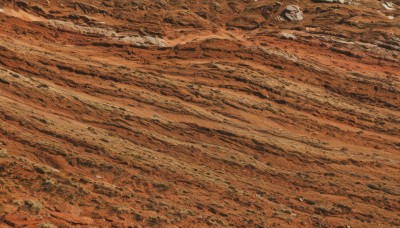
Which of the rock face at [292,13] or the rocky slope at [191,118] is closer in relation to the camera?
the rocky slope at [191,118]

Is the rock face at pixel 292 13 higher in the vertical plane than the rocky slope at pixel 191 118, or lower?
higher

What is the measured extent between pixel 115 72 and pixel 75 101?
4183 millimetres

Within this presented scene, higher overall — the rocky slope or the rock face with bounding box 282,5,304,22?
the rock face with bounding box 282,5,304,22

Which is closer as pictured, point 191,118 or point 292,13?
point 191,118

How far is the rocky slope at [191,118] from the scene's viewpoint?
17.1 m

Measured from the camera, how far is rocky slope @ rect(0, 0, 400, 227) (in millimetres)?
17062

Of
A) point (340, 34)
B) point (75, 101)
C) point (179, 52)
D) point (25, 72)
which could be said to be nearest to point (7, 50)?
point (25, 72)

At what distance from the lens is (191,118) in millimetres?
23875

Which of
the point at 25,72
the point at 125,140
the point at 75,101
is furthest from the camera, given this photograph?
the point at 25,72

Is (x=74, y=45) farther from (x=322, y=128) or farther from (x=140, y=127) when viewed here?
(x=322, y=128)

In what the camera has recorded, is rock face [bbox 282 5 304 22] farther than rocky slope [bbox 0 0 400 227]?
Yes

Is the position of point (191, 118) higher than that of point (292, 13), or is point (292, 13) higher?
point (292, 13)

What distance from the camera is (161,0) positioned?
128ft

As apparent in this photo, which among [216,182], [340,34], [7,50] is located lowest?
[216,182]
